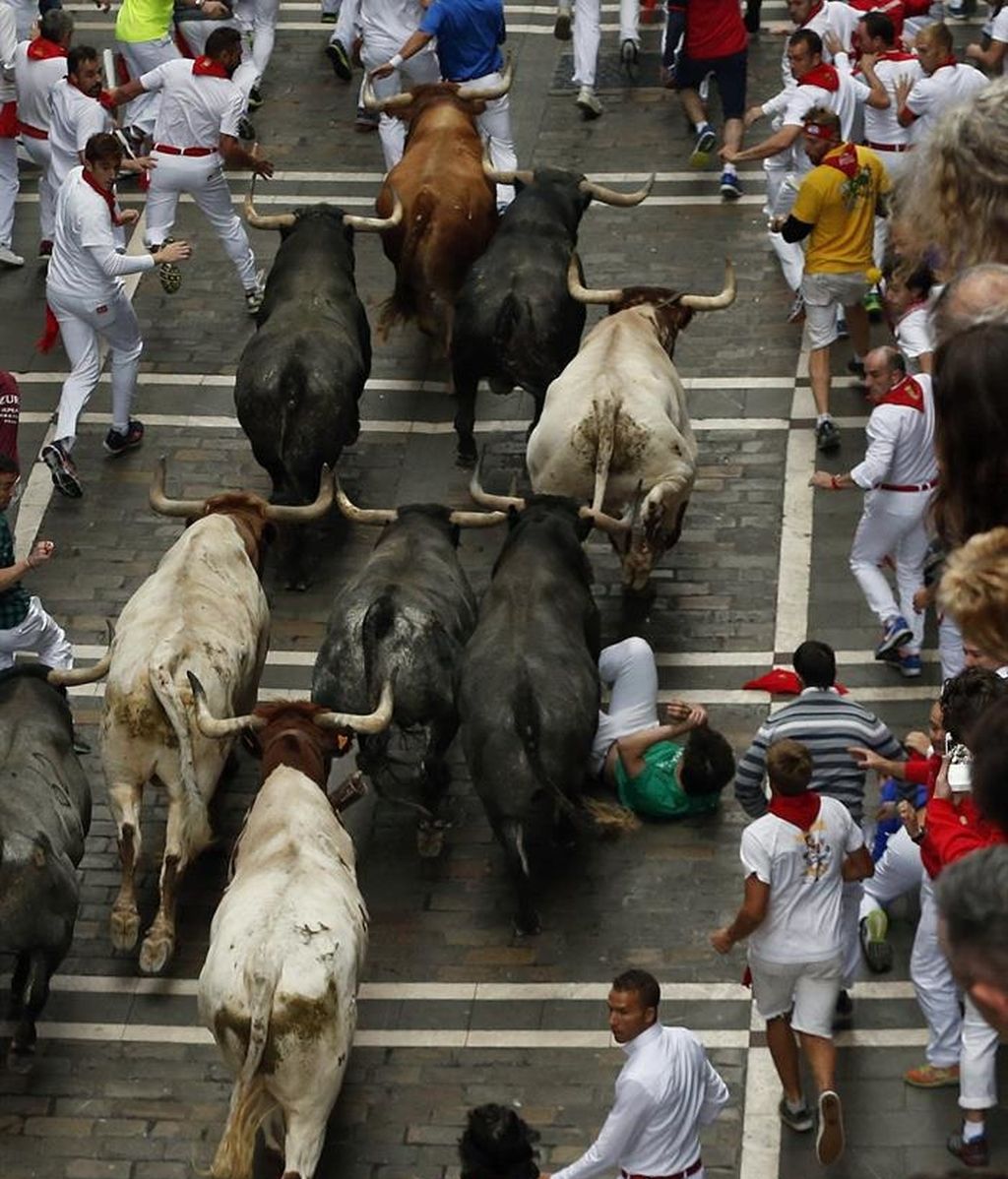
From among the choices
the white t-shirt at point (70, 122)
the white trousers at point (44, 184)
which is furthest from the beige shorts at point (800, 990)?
the white trousers at point (44, 184)

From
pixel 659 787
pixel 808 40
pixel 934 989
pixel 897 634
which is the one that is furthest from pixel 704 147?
pixel 934 989

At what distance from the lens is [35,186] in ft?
71.7

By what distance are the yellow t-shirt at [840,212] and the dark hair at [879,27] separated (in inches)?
87.0

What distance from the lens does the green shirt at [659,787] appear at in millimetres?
14156

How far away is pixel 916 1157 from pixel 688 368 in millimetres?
7868

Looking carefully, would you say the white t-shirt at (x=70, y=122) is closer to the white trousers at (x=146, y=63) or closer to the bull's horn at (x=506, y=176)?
the white trousers at (x=146, y=63)

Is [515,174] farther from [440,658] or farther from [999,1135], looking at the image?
[999,1135]

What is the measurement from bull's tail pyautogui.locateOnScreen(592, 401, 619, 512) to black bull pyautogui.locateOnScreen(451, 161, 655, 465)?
1.69 m

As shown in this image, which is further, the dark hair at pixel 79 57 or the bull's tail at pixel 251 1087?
the dark hair at pixel 79 57

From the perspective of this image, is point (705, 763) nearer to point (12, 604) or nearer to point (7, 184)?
point (12, 604)

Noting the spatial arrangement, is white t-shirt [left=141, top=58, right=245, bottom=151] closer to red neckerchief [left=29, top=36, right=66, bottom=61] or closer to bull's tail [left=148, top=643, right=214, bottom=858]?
red neckerchief [left=29, top=36, right=66, bottom=61]

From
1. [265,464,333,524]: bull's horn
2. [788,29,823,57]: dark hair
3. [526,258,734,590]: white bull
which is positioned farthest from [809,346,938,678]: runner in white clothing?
[788,29,823,57]: dark hair

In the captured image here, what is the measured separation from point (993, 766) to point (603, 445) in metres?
8.87

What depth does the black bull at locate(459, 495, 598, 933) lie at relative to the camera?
13.3 m
